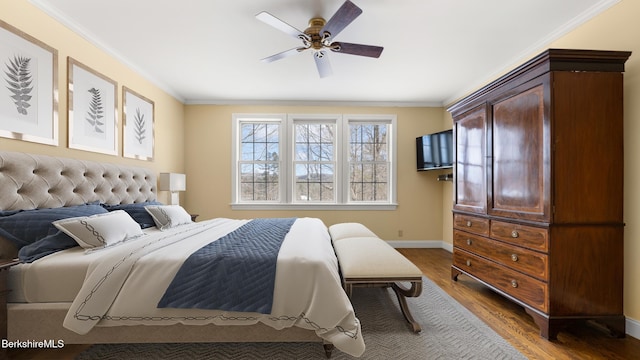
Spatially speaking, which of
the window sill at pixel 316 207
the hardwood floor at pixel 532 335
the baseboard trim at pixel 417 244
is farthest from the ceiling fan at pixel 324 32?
the baseboard trim at pixel 417 244

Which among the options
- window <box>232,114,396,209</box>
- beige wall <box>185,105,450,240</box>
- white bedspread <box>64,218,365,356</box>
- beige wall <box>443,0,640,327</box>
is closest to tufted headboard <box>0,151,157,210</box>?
white bedspread <box>64,218,365,356</box>

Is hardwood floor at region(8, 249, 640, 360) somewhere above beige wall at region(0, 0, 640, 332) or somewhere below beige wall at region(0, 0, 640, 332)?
below

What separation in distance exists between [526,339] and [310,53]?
311 cm

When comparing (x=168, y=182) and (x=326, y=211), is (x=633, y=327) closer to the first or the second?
(x=326, y=211)

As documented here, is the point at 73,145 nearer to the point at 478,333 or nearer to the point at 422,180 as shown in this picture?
the point at 478,333

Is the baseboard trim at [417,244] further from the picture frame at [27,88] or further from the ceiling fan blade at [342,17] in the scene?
the picture frame at [27,88]

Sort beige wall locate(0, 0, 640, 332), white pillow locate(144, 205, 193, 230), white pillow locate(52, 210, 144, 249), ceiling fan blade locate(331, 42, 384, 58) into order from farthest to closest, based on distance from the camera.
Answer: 1. beige wall locate(0, 0, 640, 332)
2. white pillow locate(144, 205, 193, 230)
3. ceiling fan blade locate(331, 42, 384, 58)
4. white pillow locate(52, 210, 144, 249)

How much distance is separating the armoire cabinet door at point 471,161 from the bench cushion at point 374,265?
3.69ft

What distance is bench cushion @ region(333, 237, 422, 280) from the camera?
6.28 ft

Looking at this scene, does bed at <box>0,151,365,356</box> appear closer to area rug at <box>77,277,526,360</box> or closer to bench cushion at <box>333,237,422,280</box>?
area rug at <box>77,277,526,360</box>

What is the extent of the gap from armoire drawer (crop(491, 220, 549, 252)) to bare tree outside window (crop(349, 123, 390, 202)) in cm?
242

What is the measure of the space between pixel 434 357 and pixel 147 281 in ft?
→ 5.76

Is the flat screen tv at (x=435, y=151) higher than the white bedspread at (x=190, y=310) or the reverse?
higher

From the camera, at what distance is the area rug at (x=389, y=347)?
66.3 inches
